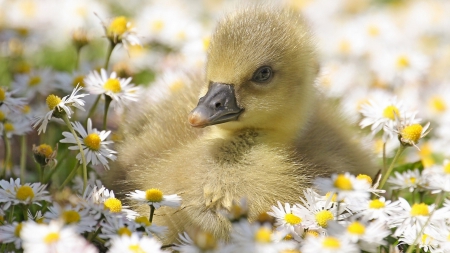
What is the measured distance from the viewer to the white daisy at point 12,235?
1692 millimetres

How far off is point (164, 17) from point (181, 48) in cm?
35

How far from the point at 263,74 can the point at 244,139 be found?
222 mm

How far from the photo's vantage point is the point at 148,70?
409 centimetres

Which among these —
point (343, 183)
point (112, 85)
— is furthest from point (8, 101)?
point (343, 183)

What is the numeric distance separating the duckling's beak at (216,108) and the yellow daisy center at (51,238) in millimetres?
643

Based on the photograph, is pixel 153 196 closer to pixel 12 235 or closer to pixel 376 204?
pixel 12 235

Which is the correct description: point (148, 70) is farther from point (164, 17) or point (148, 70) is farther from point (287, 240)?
point (287, 240)

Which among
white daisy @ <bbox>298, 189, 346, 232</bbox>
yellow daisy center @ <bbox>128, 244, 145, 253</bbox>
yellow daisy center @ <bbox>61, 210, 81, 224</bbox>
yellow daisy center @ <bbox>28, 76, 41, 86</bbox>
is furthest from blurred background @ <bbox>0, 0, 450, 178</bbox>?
yellow daisy center @ <bbox>128, 244, 145, 253</bbox>

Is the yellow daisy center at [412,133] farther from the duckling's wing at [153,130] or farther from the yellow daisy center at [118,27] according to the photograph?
the yellow daisy center at [118,27]

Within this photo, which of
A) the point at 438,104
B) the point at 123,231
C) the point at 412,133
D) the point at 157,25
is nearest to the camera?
the point at 123,231

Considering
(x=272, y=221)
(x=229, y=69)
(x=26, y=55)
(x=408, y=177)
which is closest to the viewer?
(x=272, y=221)

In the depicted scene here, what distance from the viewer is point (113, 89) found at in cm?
237

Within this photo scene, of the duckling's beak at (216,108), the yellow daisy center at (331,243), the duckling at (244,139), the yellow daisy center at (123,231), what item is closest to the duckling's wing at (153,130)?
the duckling at (244,139)

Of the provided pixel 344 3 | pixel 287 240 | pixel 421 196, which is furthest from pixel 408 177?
pixel 344 3
